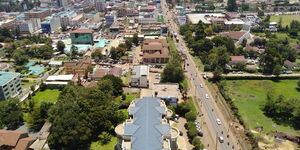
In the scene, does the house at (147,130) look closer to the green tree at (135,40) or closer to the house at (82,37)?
the green tree at (135,40)

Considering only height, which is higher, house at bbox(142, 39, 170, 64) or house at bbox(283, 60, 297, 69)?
house at bbox(142, 39, 170, 64)

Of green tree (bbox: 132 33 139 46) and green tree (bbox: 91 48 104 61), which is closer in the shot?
green tree (bbox: 91 48 104 61)

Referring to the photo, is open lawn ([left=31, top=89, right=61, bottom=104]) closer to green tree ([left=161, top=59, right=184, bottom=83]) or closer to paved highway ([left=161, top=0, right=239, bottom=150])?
green tree ([left=161, top=59, right=184, bottom=83])

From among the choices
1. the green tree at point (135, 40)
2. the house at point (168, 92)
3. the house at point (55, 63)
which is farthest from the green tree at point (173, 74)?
the house at point (55, 63)

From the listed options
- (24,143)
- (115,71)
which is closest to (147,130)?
(24,143)

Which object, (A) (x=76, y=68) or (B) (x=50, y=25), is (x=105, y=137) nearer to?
(A) (x=76, y=68)

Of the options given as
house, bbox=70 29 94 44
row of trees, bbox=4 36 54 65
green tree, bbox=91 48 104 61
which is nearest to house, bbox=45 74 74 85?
green tree, bbox=91 48 104 61
